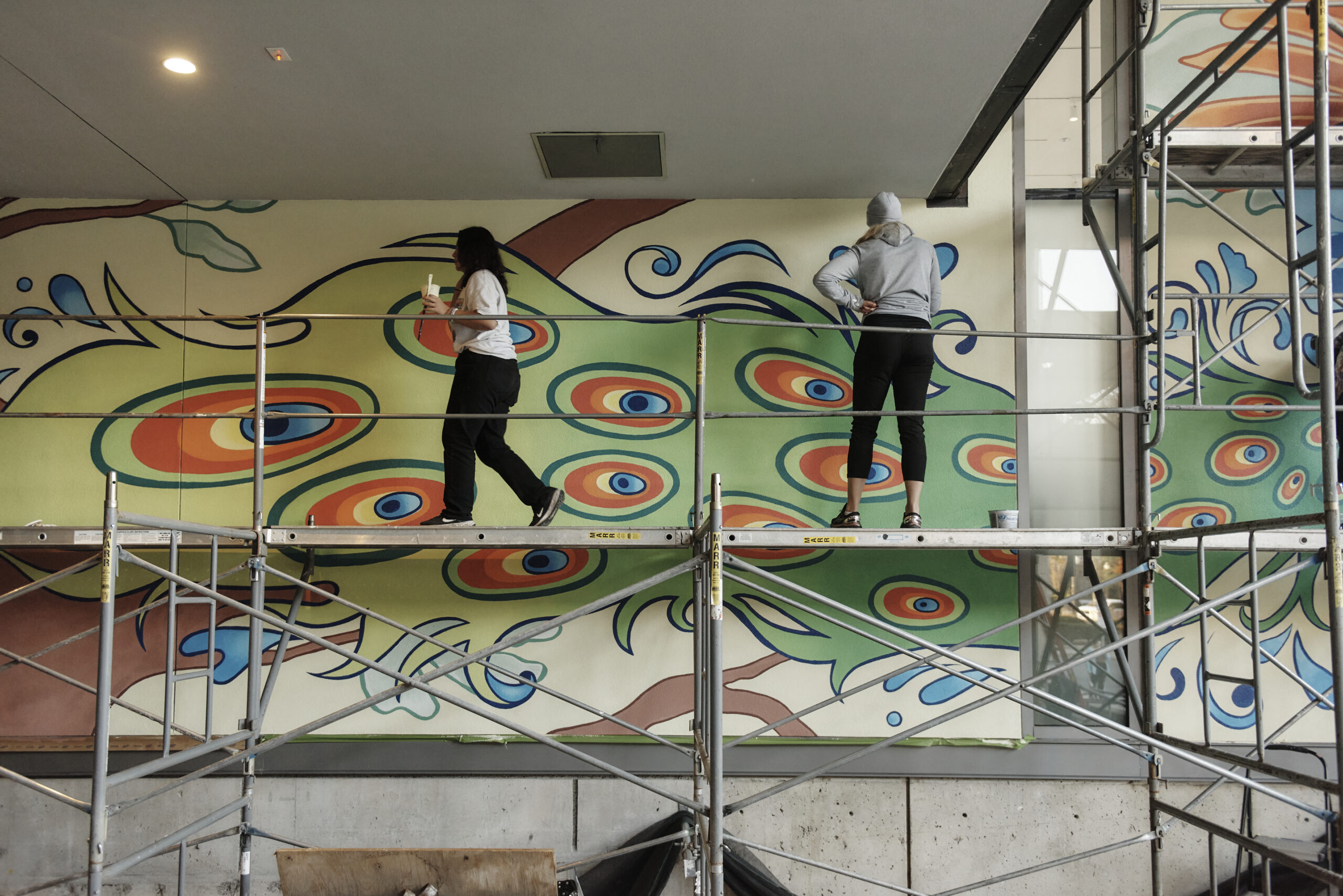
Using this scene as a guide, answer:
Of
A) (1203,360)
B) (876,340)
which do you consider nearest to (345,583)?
(876,340)

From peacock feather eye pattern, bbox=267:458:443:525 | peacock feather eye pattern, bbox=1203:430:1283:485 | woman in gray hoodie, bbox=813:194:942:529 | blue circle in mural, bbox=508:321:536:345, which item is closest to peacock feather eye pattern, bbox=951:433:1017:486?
woman in gray hoodie, bbox=813:194:942:529

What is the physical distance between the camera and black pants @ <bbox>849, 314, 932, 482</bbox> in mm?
3973

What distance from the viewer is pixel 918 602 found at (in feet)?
14.4

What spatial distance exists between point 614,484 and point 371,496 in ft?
4.16

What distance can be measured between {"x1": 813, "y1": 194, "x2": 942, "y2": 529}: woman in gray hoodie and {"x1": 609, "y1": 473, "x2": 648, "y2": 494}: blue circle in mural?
107 centimetres

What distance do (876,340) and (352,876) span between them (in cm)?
312

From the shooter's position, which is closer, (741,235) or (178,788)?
(178,788)

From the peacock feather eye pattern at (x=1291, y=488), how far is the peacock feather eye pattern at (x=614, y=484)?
3.03 meters

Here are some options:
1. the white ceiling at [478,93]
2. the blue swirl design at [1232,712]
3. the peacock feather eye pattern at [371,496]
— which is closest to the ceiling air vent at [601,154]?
the white ceiling at [478,93]

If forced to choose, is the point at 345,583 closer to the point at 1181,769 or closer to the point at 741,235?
the point at 741,235

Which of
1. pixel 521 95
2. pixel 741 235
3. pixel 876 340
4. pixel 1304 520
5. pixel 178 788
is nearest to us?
pixel 1304 520

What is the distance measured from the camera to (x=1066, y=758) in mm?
4227

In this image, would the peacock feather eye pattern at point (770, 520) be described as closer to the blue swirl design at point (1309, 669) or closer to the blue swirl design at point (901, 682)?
the blue swirl design at point (901, 682)

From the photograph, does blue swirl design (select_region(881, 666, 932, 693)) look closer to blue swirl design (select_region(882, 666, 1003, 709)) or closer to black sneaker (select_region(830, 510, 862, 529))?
blue swirl design (select_region(882, 666, 1003, 709))
